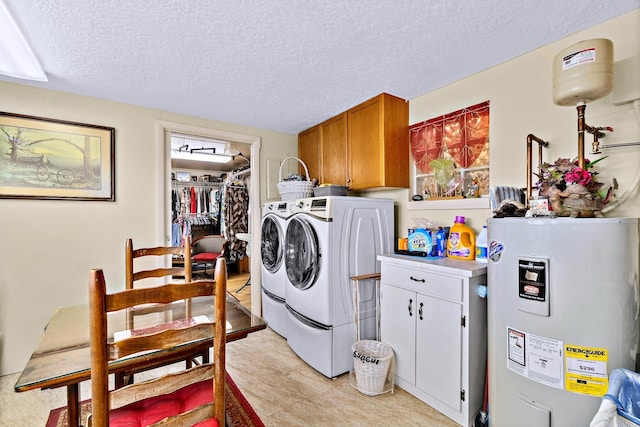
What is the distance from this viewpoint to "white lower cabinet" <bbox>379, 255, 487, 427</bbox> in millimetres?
1748

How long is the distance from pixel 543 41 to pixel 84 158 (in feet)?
11.9

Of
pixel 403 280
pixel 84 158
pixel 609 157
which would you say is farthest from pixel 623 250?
pixel 84 158

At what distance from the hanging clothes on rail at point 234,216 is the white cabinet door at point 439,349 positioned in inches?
176

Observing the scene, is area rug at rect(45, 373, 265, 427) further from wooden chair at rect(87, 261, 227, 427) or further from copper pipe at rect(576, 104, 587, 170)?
copper pipe at rect(576, 104, 587, 170)

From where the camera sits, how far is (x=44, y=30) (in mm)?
1667

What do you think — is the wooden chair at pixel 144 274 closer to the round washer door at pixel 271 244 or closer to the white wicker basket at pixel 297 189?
the round washer door at pixel 271 244

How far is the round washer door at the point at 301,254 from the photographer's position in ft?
8.10

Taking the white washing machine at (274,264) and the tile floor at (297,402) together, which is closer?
the tile floor at (297,402)

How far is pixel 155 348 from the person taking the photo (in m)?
1.02

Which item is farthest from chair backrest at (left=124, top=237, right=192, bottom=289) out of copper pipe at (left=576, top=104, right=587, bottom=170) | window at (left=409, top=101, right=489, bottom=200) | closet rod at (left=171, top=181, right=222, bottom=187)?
closet rod at (left=171, top=181, right=222, bottom=187)

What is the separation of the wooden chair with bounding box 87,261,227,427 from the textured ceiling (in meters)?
1.38

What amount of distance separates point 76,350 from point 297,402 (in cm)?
144

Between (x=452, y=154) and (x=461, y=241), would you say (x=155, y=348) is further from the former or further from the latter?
(x=452, y=154)

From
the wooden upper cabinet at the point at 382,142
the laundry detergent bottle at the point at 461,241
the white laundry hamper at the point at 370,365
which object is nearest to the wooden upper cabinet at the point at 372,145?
the wooden upper cabinet at the point at 382,142
